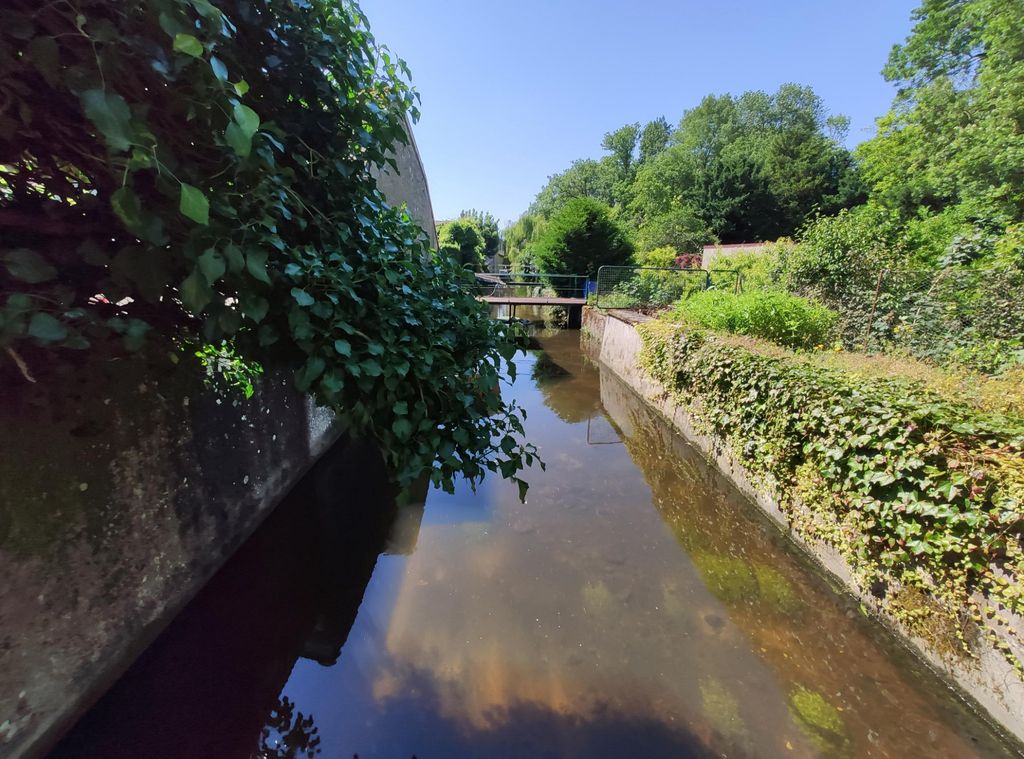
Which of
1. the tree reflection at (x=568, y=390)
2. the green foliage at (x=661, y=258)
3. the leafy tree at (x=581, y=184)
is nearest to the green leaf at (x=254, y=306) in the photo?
the tree reflection at (x=568, y=390)

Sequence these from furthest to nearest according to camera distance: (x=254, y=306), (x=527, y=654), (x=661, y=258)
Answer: (x=661, y=258) → (x=527, y=654) → (x=254, y=306)

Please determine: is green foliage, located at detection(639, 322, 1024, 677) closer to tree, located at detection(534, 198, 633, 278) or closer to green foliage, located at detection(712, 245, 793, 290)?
green foliage, located at detection(712, 245, 793, 290)

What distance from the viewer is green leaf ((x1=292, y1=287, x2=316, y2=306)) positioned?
139cm

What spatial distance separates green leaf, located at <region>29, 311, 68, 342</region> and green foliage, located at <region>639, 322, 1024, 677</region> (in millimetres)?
3685

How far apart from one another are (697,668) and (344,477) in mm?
3946

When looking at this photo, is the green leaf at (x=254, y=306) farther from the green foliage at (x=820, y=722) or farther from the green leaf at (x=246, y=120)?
the green foliage at (x=820, y=722)

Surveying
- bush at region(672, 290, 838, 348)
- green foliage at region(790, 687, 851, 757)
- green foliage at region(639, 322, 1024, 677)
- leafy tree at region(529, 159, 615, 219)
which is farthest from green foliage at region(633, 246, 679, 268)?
leafy tree at region(529, 159, 615, 219)

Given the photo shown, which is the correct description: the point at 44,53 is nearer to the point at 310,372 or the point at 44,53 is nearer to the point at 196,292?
the point at 196,292

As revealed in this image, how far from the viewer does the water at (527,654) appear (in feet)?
7.14

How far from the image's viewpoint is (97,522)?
2.07m

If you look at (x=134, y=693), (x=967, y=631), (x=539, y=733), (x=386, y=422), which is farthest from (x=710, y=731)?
(x=134, y=693)

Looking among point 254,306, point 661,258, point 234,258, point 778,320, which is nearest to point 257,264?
point 234,258

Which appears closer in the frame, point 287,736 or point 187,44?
point 187,44

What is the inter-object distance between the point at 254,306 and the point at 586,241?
19.0 meters
